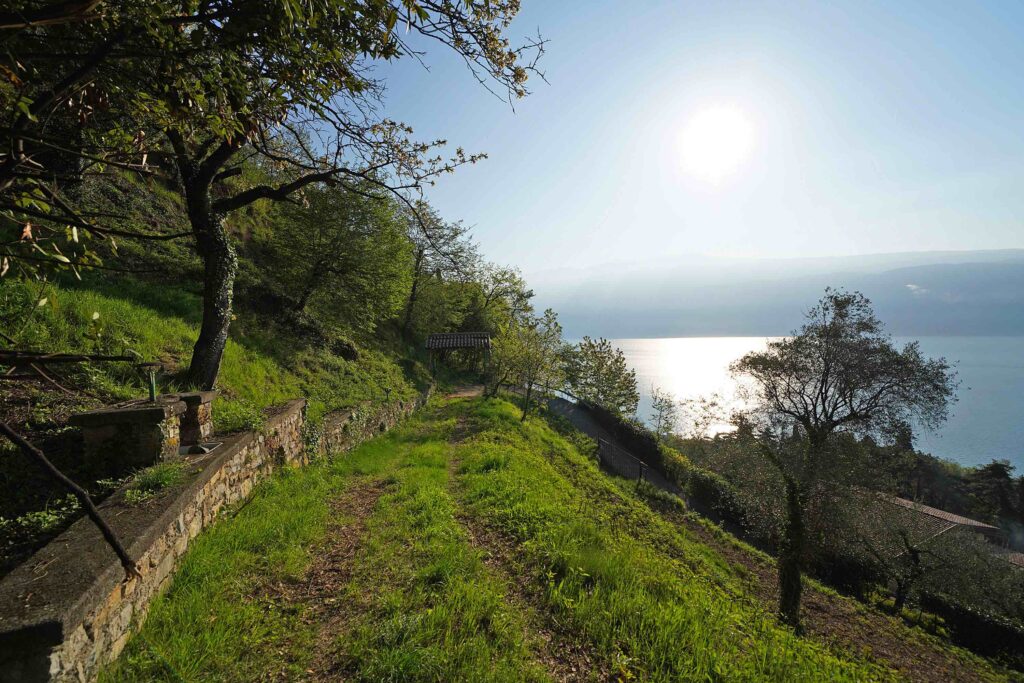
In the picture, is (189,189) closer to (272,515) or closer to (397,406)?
(272,515)

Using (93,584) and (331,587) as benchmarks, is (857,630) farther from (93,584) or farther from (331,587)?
(93,584)

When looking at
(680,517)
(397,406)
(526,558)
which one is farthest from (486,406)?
(526,558)

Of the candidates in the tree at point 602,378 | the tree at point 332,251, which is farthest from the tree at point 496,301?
the tree at point 332,251

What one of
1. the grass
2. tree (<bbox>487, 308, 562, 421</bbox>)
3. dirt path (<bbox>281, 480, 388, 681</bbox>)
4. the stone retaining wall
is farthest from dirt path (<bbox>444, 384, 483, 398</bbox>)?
the stone retaining wall

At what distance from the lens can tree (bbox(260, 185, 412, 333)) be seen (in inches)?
591

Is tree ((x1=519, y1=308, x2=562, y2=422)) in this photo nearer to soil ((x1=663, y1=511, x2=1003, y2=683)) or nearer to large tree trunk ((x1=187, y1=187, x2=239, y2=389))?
soil ((x1=663, y1=511, x2=1003, y2=683))

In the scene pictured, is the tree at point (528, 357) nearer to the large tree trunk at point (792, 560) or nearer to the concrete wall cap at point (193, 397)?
the large tree trunk at point (792, 560)

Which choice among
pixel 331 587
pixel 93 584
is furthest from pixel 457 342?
pixel 93 584

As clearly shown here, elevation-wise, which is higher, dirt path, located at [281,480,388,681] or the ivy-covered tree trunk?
the ivy-covered tree trunk

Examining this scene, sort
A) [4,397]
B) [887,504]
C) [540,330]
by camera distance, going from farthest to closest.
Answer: [540,330], [887,504], [4,397]

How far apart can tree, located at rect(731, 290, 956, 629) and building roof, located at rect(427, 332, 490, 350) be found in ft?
55.9

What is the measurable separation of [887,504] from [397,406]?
18.3 meters

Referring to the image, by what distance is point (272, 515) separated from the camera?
18.5 feet

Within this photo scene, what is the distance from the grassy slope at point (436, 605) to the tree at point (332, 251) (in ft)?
31.9
